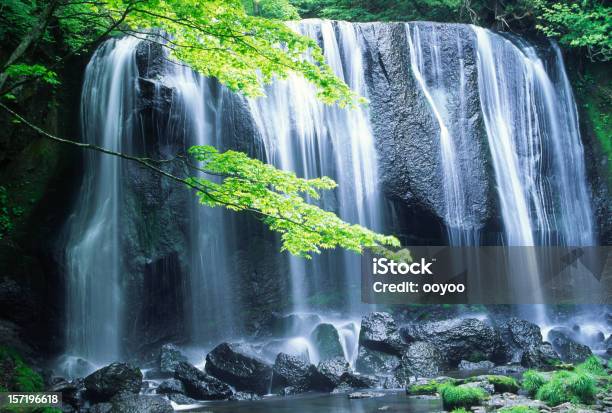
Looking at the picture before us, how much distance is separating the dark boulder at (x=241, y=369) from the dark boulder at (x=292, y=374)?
19 centimetres

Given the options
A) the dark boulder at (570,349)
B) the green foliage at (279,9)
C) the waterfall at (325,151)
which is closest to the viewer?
the dark boulder at (570,349)

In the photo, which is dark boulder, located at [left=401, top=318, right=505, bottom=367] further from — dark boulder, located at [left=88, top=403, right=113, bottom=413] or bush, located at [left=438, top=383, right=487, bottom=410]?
dark boulder, located at [left=88, top=403, right=113, bottom=413]

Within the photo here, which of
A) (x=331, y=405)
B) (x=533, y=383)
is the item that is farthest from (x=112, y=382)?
(x=533, y=383)

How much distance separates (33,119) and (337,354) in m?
9.09

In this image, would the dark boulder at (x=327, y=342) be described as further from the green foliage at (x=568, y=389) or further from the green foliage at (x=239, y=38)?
the green foliage at (x=239, y=38)

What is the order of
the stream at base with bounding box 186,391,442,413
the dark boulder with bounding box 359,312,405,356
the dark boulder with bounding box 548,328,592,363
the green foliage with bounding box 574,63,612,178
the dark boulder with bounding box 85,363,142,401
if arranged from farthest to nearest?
the green foliage with bounding box 574,63,612,178 < the dark boulder with bounding box 548,328,592,363 < the dark boulder with bounding box 359,312,405,356 < the dark boulder with bounding box 85,363,142,401 < the stream at base with bounding box 186,391,442,413

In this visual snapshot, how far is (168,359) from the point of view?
40.1ft

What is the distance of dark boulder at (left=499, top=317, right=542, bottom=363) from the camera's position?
43.9ft

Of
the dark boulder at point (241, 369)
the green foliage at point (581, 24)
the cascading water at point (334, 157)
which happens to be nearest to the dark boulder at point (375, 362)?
the cascading water at point (334, 157)

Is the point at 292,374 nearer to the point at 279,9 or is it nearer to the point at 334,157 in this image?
the point at 334,157

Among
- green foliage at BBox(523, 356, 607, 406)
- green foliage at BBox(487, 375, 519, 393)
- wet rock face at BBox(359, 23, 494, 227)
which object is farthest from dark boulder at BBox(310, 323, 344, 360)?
green foliage at BBox(523, 356, 607, 406)

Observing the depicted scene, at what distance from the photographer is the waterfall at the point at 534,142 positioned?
16.5 m

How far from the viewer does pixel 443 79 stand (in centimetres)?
1678

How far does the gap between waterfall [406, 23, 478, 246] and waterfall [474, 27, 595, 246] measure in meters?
0.92
